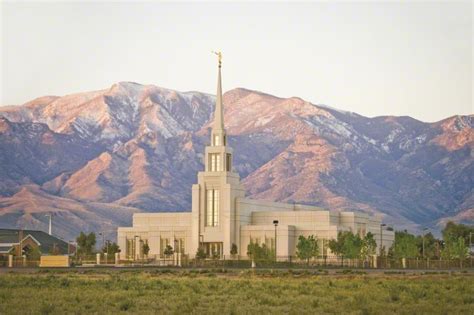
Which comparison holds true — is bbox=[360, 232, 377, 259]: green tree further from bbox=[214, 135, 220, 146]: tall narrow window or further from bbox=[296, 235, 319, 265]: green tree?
bbox=[214, 135, 220, 146]: tall narrow window

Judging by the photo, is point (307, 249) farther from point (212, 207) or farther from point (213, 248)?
point (212, 207)

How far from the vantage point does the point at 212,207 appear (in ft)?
560

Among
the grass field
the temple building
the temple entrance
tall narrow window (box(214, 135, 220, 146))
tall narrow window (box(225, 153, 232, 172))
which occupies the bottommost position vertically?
the grass field

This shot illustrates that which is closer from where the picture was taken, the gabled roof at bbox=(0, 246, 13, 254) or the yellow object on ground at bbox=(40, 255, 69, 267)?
the yellow object on ground at bbox=(40, 255, 69, 267)

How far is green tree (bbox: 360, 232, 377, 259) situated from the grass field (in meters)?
70.2

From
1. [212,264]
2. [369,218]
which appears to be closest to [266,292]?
[212,264]

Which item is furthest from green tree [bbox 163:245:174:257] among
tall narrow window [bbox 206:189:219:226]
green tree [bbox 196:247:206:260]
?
tall narrow window [bbox 206:189:219:226]

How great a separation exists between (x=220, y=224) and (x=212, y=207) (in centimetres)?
373

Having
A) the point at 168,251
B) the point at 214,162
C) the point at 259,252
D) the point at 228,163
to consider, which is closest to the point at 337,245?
the point at 259,252

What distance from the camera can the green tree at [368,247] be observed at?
147875mm

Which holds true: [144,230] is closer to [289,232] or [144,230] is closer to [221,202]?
[221,202]

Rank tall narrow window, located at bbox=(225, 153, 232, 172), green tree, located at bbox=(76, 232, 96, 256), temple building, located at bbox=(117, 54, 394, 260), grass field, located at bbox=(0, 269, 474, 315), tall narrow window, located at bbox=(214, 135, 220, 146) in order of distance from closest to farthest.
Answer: grass field, located at bbox=(0, 269, 474, 315) < temple building, located at bbox=(117, 54, 394, 260) < tall narrow window, located at bbox=(225, 153, 232, 172) < green tree, located at bbox=(76, 232, 96, 256) < tall narrow window, located at bbox=(214, 135, 220, 146)

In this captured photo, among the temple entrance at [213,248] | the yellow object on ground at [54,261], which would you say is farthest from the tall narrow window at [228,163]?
the yellow object on ground at [54,261]

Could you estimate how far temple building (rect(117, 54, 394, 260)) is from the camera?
543ft
